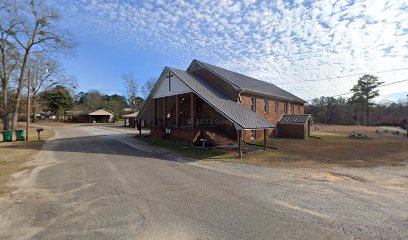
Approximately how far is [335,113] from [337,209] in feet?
261

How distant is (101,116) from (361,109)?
2915 inches

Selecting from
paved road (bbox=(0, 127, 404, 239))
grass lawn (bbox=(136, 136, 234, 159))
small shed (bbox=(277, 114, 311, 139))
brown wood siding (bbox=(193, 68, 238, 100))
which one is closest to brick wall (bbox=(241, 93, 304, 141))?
small shed (bbox=(277, 114, 311, 139))

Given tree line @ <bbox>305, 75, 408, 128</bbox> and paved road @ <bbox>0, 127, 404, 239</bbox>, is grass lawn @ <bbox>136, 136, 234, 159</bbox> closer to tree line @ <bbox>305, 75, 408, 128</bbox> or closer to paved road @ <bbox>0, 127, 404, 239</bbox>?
paved road @ <bbox>0, 127, 404, 239</bbox>

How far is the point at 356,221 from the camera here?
4.99 m

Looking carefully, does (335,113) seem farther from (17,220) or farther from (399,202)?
(17,220)

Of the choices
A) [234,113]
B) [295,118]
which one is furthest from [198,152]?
[295,118]

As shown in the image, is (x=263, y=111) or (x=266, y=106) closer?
(x=263, y=111)

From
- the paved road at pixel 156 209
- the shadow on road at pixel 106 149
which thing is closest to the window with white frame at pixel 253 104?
the shadow on road at pixel 106 149

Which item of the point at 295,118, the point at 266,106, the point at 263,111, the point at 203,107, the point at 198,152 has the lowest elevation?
the point at 198,152

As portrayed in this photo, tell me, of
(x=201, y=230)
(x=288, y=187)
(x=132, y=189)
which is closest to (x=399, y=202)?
(x=288, y=187)

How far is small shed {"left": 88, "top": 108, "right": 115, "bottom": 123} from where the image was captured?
207 ft

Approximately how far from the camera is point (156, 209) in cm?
554

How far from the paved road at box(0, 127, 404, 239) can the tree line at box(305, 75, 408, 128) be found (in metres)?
67.6

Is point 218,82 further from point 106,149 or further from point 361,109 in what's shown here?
point 361,109
